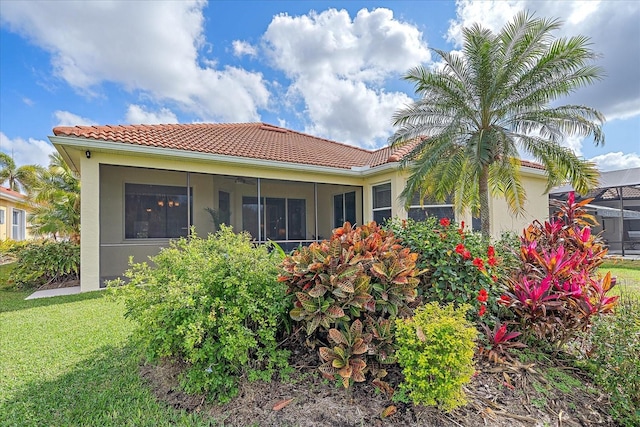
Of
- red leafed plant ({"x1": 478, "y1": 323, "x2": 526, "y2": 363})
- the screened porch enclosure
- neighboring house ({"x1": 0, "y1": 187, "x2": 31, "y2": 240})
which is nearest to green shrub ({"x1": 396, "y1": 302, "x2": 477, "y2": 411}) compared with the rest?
red leafed plant ({"x1": 478, "y1": 323, "x2": 526, "y2": 363})

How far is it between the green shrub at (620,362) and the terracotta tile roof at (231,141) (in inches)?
334

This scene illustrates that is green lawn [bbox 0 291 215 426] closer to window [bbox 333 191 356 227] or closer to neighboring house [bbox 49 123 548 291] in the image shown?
neighboring house [bbox 49 123 548 291]

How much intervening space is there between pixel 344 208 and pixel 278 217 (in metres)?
3.23

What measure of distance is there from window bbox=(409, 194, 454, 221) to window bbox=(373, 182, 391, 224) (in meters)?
0.94

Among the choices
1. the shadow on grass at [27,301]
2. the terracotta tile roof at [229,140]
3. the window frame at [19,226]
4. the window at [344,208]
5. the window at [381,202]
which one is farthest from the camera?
the window frame at [19,226]

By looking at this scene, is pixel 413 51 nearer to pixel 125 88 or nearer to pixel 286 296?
pixel 286 296

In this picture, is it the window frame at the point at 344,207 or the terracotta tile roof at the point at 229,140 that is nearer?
the terracotta tile roof at the point at 229,140

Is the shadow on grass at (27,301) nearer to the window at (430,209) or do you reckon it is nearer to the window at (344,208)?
the window at (344,208)

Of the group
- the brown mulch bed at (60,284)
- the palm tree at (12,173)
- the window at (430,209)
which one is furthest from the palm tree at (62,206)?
the palm tree at (12,173)

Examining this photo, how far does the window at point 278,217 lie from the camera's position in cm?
1359

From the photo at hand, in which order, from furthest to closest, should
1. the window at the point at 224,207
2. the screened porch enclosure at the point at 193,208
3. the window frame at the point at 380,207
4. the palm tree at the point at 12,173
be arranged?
the palm tree at the point at 12,173, the window at the point at 224,207, the window frame at the point at 380,207, the screened porch enclosure at the point at 193,208

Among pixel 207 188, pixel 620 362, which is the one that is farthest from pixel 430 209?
pixel 620 362

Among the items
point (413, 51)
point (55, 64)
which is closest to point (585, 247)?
point (413, 51)

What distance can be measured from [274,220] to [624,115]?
14156mm
